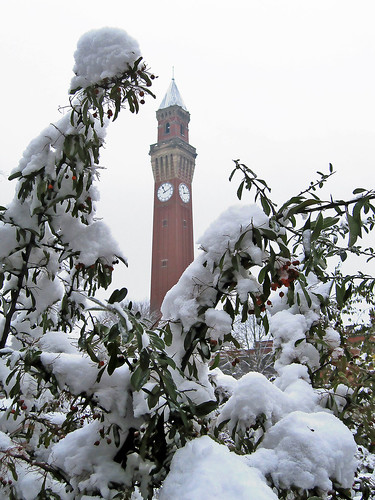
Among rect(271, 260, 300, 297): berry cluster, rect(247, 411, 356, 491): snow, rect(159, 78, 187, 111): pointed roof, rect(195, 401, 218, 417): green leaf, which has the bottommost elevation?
rect(247, 411, 356, 491): snow

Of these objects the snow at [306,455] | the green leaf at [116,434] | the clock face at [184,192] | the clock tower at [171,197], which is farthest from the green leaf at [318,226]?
the clock face at [184,192]

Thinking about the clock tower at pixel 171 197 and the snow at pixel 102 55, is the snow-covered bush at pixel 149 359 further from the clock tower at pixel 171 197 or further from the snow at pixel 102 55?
the clock tower at pixel 171 197

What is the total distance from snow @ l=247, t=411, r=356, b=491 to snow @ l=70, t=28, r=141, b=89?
164cm

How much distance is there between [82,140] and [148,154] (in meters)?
37.9

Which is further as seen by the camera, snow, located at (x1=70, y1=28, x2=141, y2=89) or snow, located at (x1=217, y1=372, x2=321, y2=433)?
snow, located at (x1=70, y1=28, x2=141, y2=89)

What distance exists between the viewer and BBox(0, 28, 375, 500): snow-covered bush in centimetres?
112

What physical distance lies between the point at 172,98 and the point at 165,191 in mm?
9706

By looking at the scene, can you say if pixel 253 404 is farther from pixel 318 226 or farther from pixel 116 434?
pixel 318 226

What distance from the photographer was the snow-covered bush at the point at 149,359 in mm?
1116

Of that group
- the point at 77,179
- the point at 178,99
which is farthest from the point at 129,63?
the point at 178,99

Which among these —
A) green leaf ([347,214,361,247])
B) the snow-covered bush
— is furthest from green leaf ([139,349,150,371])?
green leaf ([347,214,361,247])

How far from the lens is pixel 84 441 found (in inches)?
49.3

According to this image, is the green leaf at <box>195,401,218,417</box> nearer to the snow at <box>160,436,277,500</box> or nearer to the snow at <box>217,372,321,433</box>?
the snow at <box>160,436,277,500</box>

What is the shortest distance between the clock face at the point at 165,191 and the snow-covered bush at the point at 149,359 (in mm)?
35074
